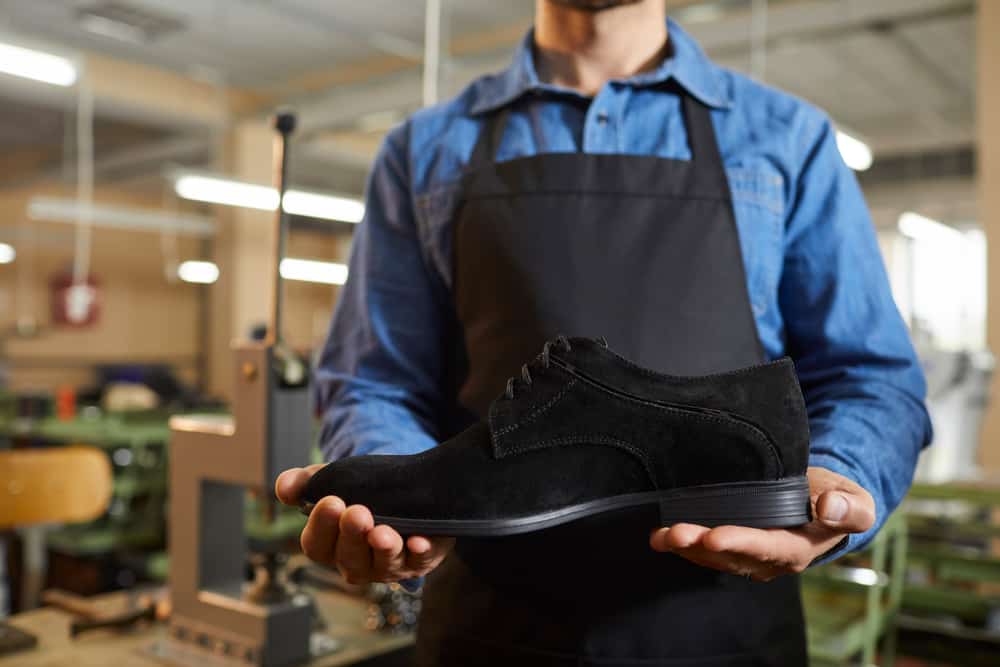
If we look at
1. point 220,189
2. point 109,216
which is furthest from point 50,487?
point 109,216

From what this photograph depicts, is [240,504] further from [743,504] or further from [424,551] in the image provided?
[743,504]

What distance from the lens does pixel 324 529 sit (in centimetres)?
76

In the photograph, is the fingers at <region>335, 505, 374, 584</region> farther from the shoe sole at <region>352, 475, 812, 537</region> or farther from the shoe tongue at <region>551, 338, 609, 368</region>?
the shoe tongue at <region>551, 338, 609, 368</region>

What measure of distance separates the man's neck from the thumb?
1.84 ft

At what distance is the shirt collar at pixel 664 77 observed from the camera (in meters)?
1.08

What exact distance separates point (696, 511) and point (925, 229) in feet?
29.6

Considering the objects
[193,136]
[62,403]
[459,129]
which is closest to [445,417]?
[459,129]

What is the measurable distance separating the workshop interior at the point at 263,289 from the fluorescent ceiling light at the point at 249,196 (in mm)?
38

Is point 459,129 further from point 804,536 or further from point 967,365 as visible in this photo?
point 967,365

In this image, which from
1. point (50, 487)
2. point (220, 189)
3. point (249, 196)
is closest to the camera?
point (50, 487)

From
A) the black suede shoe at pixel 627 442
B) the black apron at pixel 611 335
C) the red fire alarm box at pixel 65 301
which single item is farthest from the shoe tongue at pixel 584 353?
the red fire alarm box at pixel 65 301

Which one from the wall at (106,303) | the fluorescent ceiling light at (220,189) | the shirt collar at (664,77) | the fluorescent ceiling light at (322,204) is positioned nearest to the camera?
the shirt collar at (664,77)

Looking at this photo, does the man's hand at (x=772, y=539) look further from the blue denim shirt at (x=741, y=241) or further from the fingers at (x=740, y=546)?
the blue denim shirt at (x=741, y=241)

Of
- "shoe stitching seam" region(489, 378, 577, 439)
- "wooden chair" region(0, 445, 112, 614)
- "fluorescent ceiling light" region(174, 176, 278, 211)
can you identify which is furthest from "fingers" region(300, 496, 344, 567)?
"fluorescent ceiling light" region(174, 176, 278, 211)
